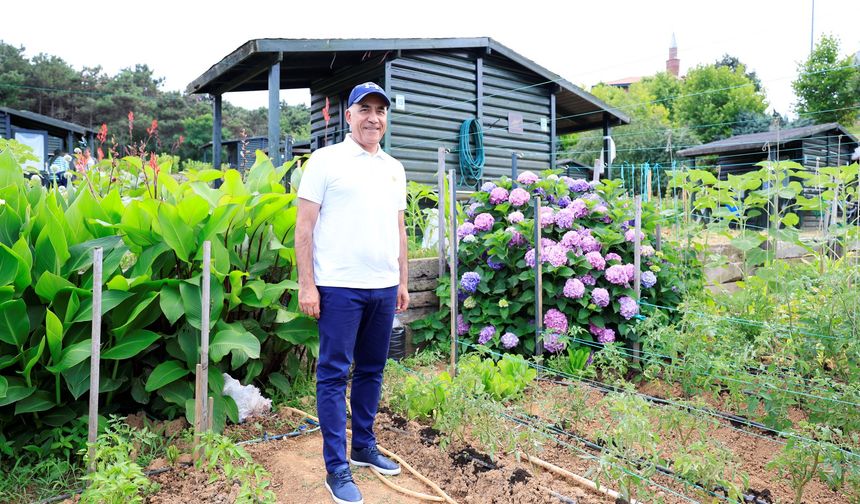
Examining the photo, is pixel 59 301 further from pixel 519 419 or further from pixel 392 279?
pixel 519 419

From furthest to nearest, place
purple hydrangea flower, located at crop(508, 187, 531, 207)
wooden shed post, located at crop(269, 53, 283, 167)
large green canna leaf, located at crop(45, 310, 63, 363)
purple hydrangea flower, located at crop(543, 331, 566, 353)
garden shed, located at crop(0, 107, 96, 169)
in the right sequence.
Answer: garden shed, located at crop(0, 107, 96, 169) → wooden shed post, located at crop(269, 53, 283, 167) → purple hydrangea flower, located at crop(508, 187, 531, 207) → purple hydrangea flower, located at crop(543, 331, 566, 353) → large green canna leaf, located at crop(45, 310, 63, 363)

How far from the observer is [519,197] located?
4.30 meters

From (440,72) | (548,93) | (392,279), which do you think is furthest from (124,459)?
(548,93)

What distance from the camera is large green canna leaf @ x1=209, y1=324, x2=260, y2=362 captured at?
2.58 metres

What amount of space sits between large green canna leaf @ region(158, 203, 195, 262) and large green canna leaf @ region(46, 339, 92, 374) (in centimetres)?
53

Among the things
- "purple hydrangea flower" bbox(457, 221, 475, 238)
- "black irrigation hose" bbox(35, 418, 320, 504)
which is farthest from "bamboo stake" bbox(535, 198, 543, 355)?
"black irrigation hose" bbox(35, 418, 320, 504)

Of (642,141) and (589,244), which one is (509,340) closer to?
(589,244)

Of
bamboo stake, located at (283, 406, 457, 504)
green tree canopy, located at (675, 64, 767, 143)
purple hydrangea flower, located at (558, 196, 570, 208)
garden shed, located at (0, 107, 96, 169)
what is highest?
green tree canopy, located at (675, 64, 767, 143)

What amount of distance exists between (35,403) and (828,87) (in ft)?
92.3

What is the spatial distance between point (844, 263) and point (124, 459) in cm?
367

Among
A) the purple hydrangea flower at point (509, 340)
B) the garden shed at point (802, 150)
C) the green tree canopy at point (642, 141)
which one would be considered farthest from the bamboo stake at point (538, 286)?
the green tree canopy at point (642, 141)

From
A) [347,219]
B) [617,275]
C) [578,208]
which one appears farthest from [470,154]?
[347,219]

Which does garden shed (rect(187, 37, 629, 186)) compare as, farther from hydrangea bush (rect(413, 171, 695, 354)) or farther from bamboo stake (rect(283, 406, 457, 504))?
bamboo stake (rect(283, 406, 457, 504))

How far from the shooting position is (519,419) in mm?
2963
